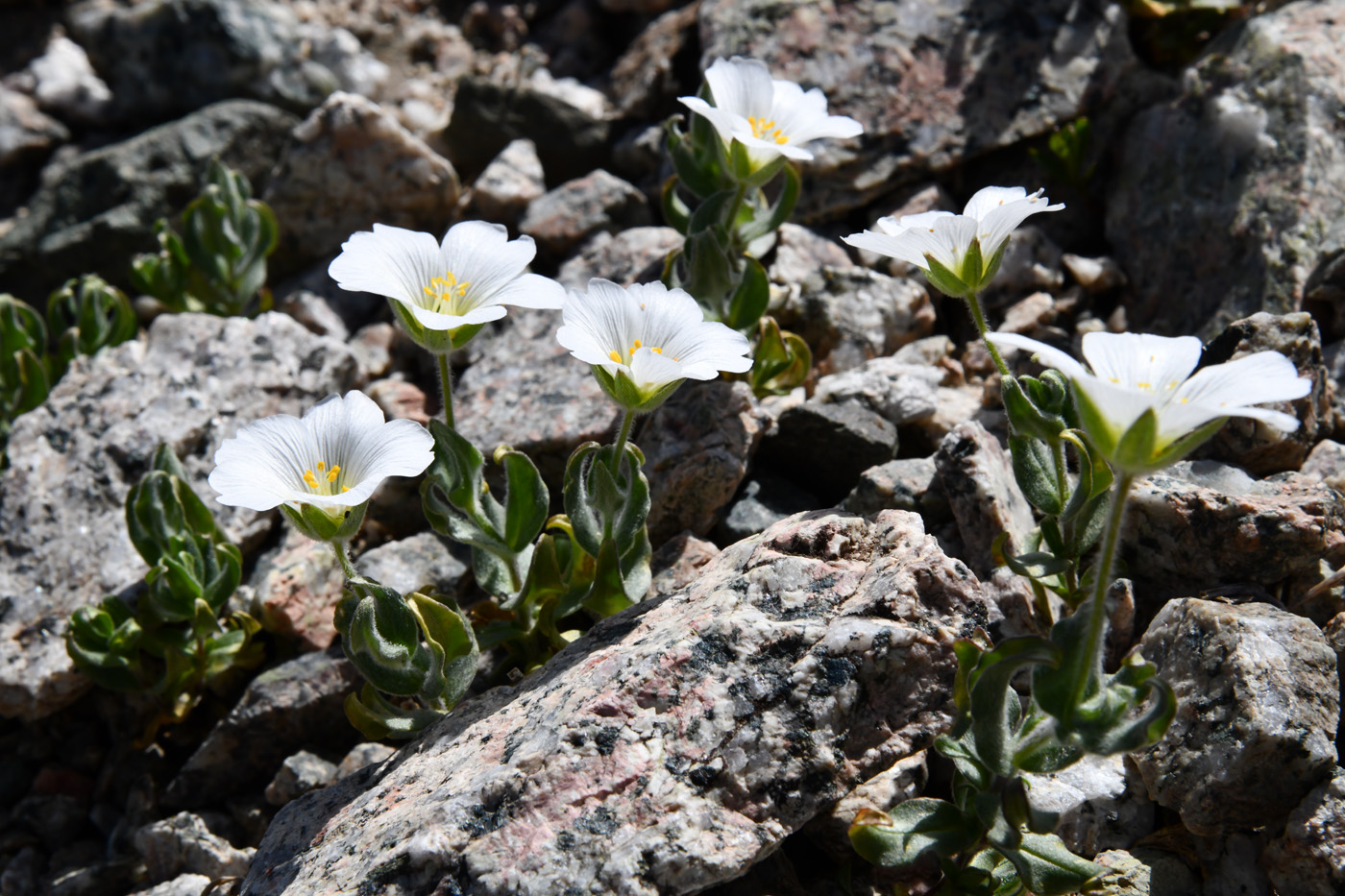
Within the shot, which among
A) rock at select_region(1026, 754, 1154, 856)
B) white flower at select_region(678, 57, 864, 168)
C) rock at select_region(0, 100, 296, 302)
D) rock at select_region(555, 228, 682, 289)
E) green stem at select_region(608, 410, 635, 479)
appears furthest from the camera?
rock at select_region(0, 100, 296, 302)

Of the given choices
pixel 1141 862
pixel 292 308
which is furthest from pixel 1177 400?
pixel 292 308

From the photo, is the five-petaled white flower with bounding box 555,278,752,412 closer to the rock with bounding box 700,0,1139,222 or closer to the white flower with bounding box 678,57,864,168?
the white flower with bounding box 678,57,864,168

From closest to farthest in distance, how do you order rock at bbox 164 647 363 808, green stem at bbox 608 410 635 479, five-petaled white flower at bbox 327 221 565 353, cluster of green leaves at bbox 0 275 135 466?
five-petaled white flower at bbox 327 221 565 353
green stem at bbox 608 410 635 479
rock at bbox 164 647 363 808
cluster of green leaves at bbox 0 275 135 466

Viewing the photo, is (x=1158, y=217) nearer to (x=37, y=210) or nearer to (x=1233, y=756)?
(x=1233, y=756)

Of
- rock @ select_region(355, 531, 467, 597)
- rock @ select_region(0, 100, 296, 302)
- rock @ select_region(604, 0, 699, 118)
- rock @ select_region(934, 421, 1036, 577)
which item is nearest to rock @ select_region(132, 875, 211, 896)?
rock @ select_region(355, 531, 467, 597)

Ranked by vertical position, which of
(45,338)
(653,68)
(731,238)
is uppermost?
(653,68)

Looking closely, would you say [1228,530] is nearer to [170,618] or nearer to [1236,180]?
[1236,180]

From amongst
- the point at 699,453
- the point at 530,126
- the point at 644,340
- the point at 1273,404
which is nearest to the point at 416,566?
the point at 699,453
